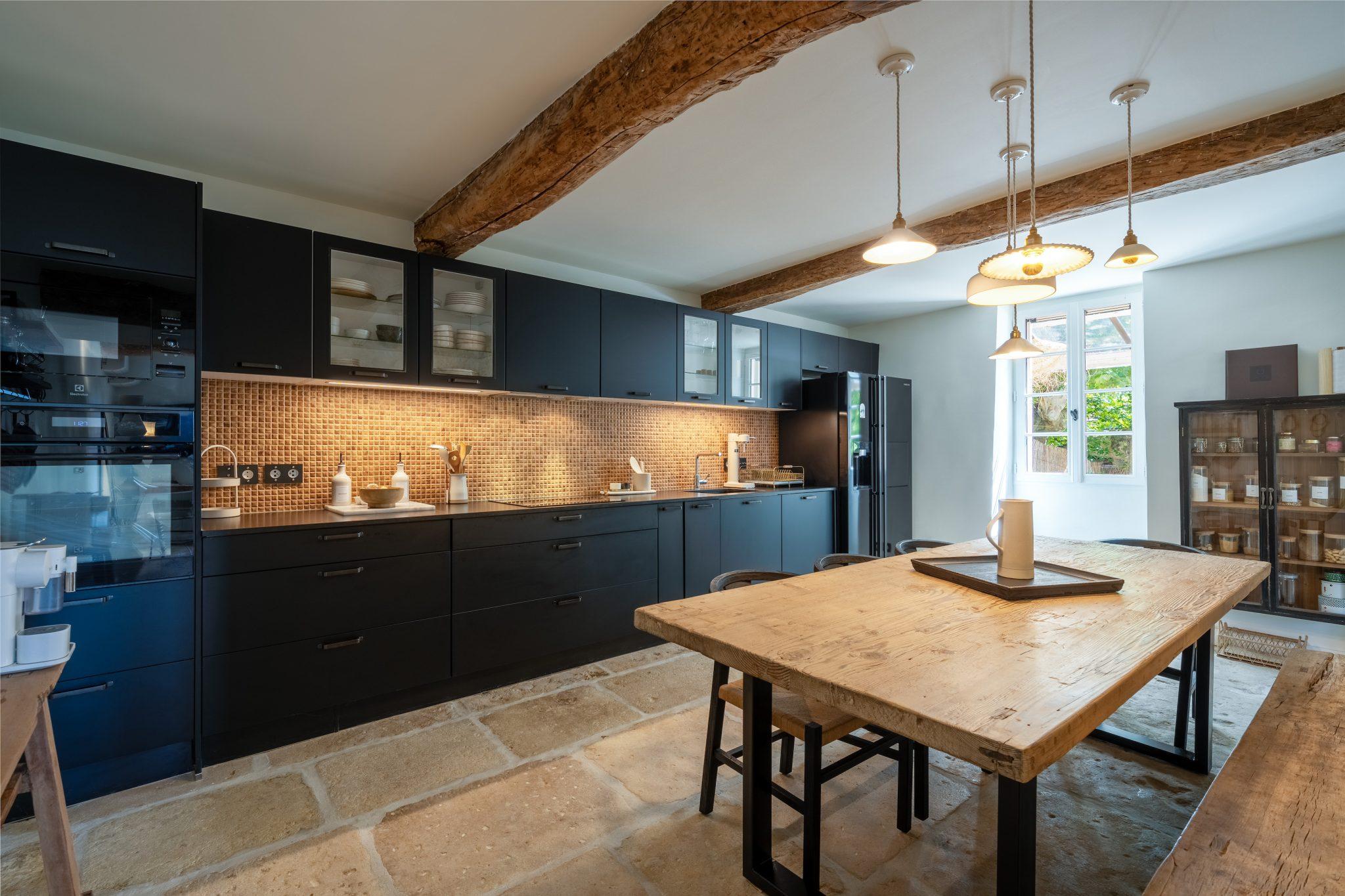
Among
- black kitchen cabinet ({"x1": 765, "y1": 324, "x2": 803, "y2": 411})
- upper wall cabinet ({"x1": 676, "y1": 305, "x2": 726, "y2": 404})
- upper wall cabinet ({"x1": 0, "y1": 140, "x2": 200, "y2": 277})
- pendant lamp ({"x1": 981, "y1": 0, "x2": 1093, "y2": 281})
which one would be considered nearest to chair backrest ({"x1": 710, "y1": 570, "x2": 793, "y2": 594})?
pendant lamp ({"x1": 981, "y1": 0, "x2": 1093, "y2": 281})

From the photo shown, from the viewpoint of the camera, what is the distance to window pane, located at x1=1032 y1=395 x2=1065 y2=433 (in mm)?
5191

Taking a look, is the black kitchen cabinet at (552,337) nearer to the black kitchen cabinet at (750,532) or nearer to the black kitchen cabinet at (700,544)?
the black kitchen cabinet at (700,544)

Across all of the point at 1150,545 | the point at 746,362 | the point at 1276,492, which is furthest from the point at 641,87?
the point at 1276,492

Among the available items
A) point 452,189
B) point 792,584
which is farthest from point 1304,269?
point 452,189

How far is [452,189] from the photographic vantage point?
293 cm

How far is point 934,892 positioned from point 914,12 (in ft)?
8.39

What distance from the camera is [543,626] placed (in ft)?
10.3

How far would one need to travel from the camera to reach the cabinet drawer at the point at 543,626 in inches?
114

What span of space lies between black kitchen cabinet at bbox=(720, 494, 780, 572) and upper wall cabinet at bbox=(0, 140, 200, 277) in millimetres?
3137

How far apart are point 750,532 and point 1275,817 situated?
3.12 meters

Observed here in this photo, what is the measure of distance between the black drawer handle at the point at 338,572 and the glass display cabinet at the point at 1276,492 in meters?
5.03

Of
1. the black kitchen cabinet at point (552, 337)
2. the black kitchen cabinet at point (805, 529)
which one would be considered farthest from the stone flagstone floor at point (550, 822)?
the black kitchen cabinet at point (805, 529)

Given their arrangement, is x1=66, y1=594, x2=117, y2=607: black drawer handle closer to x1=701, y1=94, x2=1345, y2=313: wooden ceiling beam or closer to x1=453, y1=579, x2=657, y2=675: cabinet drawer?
x1=453, y1=579, x2=657, y2=675: cabinet drawer

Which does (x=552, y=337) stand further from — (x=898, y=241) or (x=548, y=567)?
(x=898, y=241)
